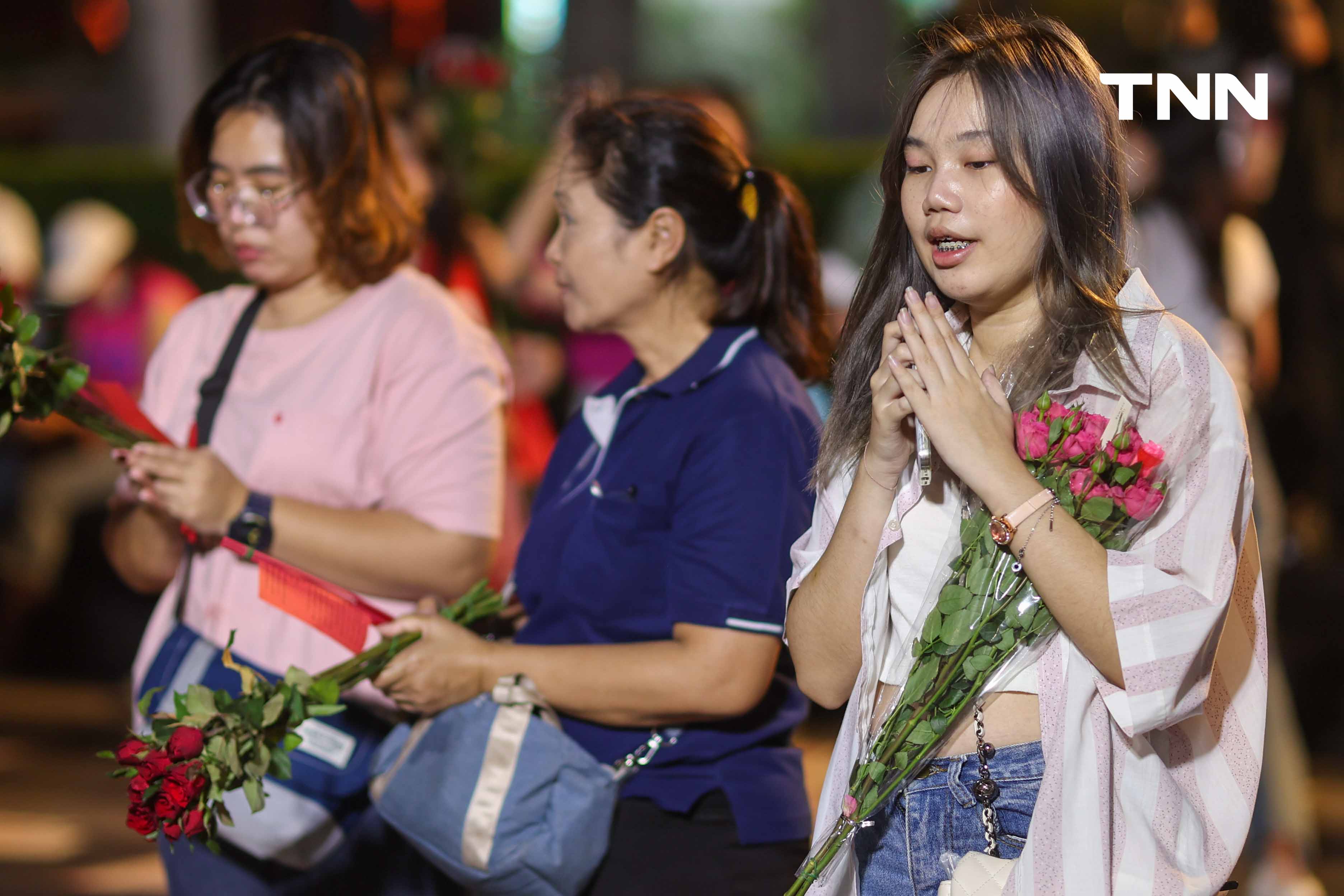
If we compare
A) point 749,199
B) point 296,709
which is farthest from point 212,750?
point 749,199

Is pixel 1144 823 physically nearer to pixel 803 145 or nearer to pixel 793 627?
pixel 793 627

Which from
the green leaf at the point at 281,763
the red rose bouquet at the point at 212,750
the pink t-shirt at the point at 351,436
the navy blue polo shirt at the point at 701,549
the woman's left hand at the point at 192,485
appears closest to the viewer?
the red rose bouquet at the point at 212,750

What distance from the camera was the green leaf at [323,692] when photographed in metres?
2.17

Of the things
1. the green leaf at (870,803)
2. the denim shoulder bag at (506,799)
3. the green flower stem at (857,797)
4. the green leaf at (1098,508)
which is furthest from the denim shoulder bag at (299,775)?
the green leaf at (1098,508)

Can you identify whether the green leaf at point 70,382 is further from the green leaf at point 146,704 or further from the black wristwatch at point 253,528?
the green leaf at point 146,704

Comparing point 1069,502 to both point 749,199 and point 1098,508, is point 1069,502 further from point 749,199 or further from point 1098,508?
point 749,199

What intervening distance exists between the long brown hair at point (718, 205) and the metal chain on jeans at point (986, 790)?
38.2 inches

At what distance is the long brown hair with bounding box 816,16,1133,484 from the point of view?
1.69 meters

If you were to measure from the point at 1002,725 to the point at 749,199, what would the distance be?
3.71 ft

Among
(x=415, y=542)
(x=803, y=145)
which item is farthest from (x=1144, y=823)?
(x=803, y=145)

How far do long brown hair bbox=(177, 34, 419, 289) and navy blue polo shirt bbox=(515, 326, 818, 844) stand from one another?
64 centimetres

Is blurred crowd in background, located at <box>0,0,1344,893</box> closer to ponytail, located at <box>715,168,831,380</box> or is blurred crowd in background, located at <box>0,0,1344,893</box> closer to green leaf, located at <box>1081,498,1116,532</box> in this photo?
ponytail, located at <box>715,168,831,380</box>

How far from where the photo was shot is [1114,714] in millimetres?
1593

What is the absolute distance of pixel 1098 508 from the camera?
1.58 m
